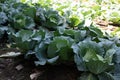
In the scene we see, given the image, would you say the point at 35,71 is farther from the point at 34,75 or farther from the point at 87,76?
the point at 87,76

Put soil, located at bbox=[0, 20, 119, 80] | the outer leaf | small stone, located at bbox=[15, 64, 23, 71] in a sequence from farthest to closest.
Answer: small stone, located at bbox=[15, 64, 23, 71] → soil, located at bbox=[0, 20, 119, 80] → the outer leaf

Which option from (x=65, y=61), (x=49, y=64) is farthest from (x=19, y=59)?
(x=65, y=61)

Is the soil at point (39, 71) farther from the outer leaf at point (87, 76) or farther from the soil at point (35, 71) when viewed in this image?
the outer leaf at point (87, 76)

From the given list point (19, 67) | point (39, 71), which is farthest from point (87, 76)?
point (19, 67)

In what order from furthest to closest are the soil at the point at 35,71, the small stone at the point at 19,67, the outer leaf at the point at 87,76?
the small stone at the point at 19,67
the soil at the point at 35,71
the outer leaf at the point at 87,76

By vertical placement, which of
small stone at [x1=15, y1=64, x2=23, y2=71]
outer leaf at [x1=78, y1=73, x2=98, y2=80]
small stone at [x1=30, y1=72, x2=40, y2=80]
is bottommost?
small stone at [x1=15, y1=64, x2=23, y2=71]

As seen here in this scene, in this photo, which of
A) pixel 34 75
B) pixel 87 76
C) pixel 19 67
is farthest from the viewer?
pixel 19 67

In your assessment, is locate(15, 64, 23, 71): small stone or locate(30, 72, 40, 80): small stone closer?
locate(30, 72, 40, 80): small stone

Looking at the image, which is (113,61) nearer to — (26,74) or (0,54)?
(26,74)

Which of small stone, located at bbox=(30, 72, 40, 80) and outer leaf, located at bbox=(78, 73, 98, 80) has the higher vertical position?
outer leaf, located at bbox=(78, 73, 98, 80)

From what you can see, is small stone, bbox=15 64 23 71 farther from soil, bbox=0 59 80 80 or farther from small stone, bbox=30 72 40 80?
small stone, bbox=30 72 40 80

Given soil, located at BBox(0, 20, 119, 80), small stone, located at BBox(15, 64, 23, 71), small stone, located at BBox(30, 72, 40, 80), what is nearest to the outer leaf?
soil, located at BBox(0, 20, 119, 80)

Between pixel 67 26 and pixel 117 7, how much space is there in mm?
1744

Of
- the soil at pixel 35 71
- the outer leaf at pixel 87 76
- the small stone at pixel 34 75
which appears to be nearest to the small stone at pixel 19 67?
the soil at pixel 35 71
